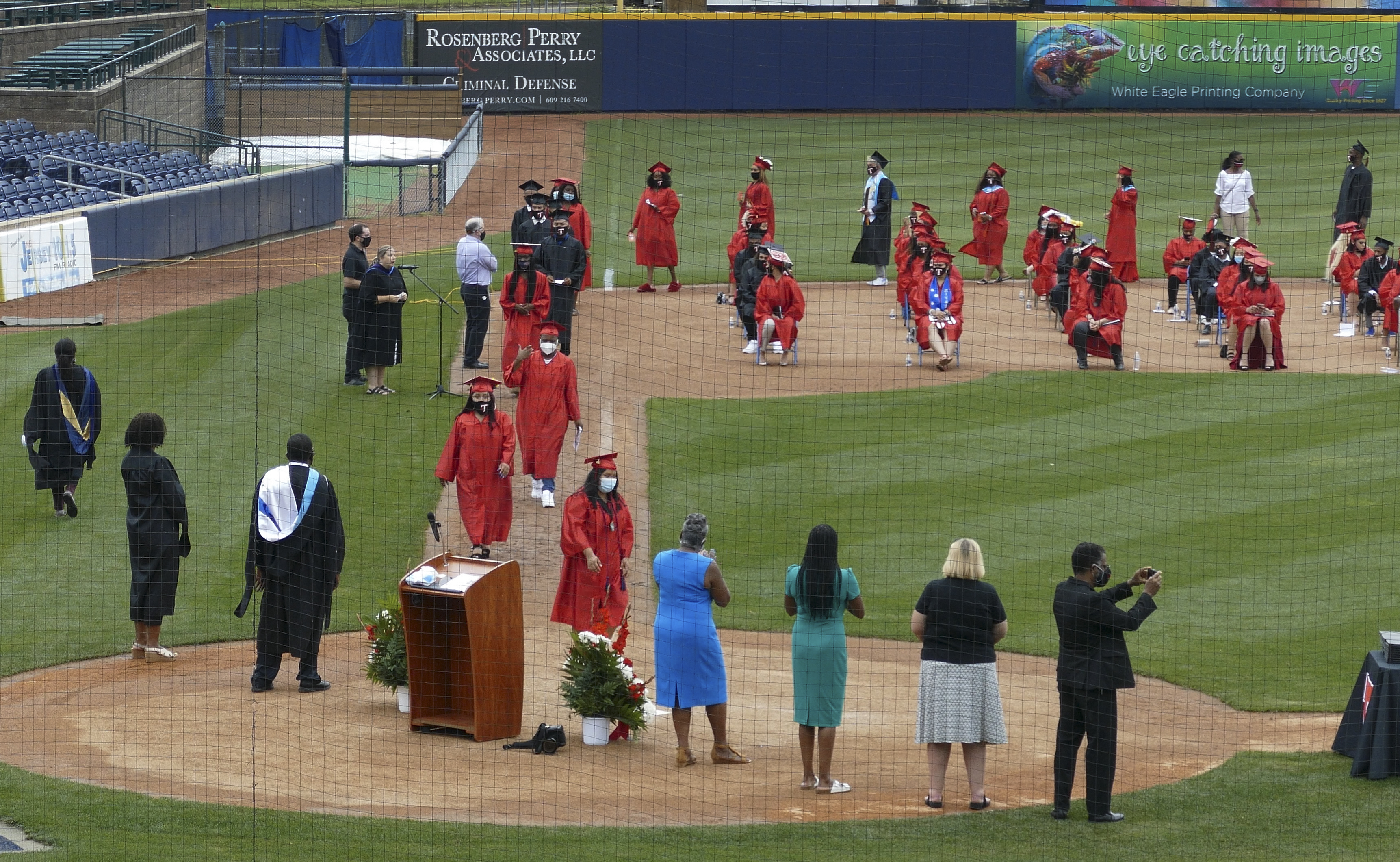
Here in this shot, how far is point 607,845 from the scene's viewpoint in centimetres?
880

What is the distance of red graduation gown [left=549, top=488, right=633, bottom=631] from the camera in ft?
39.5

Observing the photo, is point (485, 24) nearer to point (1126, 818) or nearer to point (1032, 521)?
point (1032, 521)

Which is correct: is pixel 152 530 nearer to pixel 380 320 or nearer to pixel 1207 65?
pixel 380 320

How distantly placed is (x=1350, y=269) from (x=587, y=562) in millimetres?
14741

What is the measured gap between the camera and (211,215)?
27094 mm

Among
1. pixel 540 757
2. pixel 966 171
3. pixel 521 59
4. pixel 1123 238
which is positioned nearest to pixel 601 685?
pixel 540 757

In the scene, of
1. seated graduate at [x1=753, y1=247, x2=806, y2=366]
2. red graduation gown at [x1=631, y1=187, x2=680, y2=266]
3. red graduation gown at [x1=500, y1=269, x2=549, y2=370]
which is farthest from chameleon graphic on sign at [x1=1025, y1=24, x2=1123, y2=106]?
red graduation gown at [x1=500, y1=269, x2=549, y2=370]

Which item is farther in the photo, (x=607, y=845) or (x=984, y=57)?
(x=984, y=57)

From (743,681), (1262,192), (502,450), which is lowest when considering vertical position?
(743,681)

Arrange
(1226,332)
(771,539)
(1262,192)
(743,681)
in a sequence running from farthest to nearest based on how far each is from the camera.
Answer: (1262,192), (1226,332), (771,539), (743,681)

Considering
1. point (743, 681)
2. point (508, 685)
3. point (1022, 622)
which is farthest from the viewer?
point (1022, 622)

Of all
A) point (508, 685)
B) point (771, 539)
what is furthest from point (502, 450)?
point (508, 685)

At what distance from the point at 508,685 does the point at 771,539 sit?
542 cm

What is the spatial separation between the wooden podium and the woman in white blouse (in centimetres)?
1895
